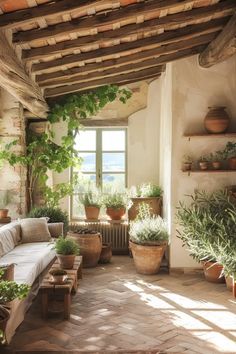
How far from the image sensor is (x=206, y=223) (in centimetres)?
545

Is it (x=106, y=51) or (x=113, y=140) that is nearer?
(x=106, y=51)

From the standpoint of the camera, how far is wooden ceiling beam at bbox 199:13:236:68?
15.6 ft

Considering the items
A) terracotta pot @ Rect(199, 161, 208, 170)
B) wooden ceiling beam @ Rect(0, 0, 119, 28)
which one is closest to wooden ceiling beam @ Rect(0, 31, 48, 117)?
wooden ceiling beam @ Rect(0, 0, 119, 28)

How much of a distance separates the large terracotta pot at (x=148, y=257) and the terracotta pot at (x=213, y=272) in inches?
26.1

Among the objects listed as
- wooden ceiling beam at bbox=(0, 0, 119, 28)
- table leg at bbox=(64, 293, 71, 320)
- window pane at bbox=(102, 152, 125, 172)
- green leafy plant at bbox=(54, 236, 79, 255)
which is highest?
wooden ceiling beam at bbox=(0, 0, 119, 28)

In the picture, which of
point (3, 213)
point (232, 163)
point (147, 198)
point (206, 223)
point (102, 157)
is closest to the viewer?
point (206, 223)

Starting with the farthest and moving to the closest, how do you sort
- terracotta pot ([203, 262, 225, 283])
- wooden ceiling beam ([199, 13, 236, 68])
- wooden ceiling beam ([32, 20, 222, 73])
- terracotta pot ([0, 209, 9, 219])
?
1. terracotta pot ([0, 209, 9, 219])
2. terracotta pot ([203, 262, 225, 283])
3. wooden ceiling beam ([32, 20, 222, 73])
4. wooden ceiling beam ([199, 13, 236, 68])

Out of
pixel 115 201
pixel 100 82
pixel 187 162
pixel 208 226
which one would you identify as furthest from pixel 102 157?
pixel 208 226

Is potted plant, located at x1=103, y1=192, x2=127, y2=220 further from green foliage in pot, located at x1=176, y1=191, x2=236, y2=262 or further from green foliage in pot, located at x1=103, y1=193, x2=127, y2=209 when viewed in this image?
green foliage in pot, located at x1=176, y1=191, x2=236, y2=262

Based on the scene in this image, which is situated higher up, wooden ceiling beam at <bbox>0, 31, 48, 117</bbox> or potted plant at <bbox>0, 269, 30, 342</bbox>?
wooden ceiling beam at <bbox>0, 31, 48, 117</bbox>

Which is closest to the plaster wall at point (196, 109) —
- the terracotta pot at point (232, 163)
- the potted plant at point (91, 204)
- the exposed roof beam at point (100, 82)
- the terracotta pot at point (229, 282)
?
the terracotta pot at point (232, 163)

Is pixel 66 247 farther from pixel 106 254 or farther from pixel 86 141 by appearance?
pixel 86 141

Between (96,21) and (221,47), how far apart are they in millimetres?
1766

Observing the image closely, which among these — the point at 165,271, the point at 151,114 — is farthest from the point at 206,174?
the point at 151,114
